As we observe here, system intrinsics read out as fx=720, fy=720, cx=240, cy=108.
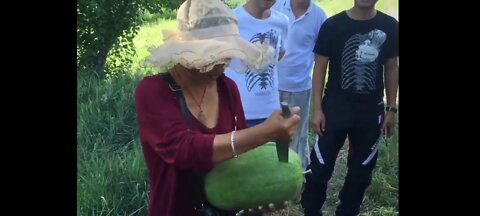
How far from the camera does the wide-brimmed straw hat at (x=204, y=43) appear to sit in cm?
196

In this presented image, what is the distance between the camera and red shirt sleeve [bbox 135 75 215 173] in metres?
1.91

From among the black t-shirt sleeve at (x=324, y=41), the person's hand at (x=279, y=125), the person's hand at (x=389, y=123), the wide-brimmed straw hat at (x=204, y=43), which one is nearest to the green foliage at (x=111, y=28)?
the black t-shirt sleeve at (x=324, y=41)

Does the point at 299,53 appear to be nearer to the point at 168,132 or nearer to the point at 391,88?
the point at 391,88

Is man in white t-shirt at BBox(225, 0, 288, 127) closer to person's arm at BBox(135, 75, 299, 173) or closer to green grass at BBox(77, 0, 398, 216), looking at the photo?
green grass at BBox(77, 0, 398, 216)

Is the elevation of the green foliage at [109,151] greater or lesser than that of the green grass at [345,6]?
lesser

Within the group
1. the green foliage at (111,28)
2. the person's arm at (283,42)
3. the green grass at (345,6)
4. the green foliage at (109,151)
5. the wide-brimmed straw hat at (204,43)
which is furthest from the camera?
the green foliage at (111,28)

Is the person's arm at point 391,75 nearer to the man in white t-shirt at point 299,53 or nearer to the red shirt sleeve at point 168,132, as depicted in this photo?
the man in white t-shirt at point 299,53

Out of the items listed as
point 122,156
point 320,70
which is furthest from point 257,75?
point 122,156

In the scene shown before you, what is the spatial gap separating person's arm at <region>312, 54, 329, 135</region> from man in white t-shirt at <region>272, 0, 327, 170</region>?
305mm
